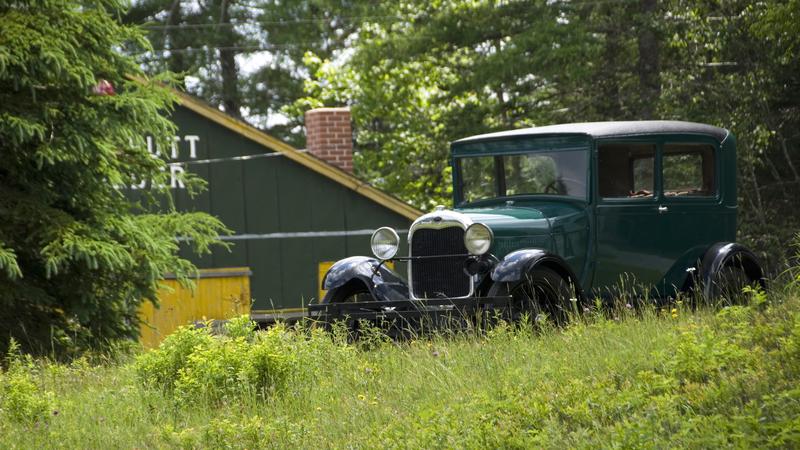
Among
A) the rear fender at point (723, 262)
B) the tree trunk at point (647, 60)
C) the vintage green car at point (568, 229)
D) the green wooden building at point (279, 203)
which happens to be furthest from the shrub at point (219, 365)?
the tree trunk at point (647, 60)

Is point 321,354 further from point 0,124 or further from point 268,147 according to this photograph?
point 268,147

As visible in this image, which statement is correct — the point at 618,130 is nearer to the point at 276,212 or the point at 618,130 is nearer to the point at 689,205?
the point at 689,205

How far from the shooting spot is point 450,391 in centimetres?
733

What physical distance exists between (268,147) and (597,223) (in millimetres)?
12988

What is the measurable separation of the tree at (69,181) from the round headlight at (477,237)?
141 inches

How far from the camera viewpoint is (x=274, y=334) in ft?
27.7

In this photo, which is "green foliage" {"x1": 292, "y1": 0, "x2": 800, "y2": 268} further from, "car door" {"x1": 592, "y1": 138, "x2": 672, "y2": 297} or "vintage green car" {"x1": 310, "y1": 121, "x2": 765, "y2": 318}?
"car door" {"x1": 592, "y1": 138, "x2": 672, "y2": 297}

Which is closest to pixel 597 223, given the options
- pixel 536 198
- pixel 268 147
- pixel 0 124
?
pixel 536 198

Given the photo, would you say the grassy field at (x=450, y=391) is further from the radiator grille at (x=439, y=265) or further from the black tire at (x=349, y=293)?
the black tire at (x=349, y=293)

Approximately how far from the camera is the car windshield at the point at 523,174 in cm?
1107

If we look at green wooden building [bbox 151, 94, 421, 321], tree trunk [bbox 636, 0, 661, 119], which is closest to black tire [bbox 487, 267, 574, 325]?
green wooden building [bbox 151, 94, 421, 321]

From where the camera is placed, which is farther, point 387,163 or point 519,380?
point 387,163

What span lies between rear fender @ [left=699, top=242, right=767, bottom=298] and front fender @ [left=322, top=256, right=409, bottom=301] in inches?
115

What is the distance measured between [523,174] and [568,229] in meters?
1.02
